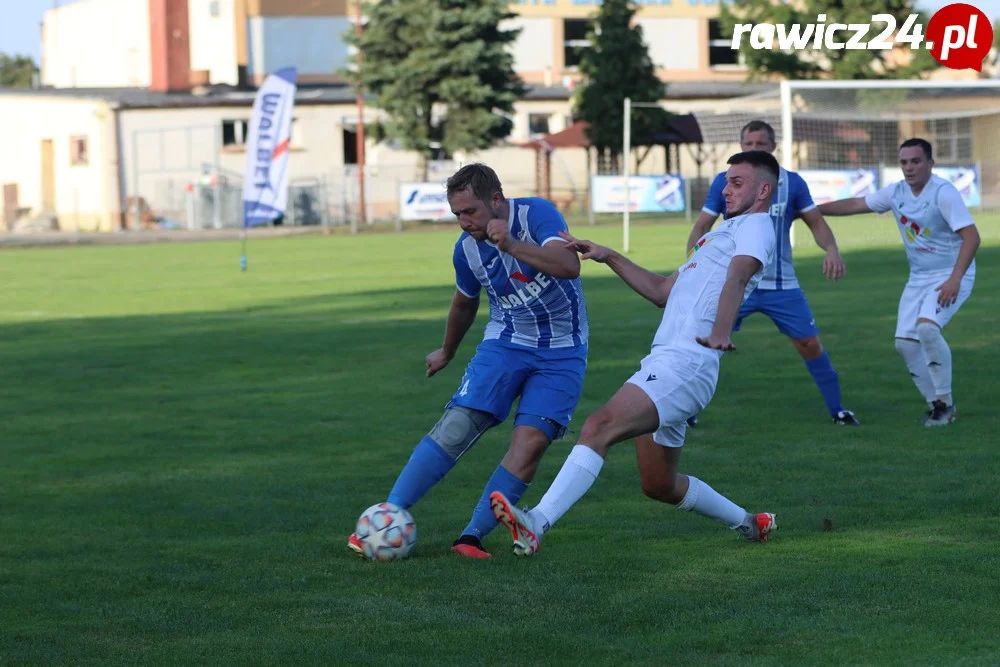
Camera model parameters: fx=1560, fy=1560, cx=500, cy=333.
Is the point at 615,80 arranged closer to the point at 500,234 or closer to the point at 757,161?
the point at 757,161

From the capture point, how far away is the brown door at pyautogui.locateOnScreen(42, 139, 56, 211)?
201 ft

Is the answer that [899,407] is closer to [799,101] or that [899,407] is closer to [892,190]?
[892,190]

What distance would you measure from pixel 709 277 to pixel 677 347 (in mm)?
323

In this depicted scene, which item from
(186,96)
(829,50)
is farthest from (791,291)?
(186,96)

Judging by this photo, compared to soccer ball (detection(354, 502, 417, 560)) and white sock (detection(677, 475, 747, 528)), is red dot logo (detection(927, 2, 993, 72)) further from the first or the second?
soccer ball (detection(354, 502, 417, 560))

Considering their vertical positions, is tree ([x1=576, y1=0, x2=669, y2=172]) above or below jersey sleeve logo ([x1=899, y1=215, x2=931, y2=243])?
above

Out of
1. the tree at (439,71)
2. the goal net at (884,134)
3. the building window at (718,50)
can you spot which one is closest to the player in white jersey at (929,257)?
the goal net at (884,134)

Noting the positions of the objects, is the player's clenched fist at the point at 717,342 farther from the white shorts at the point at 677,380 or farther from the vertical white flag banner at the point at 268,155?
the vertical white flag banner at the point at 268,155

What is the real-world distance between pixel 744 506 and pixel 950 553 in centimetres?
140

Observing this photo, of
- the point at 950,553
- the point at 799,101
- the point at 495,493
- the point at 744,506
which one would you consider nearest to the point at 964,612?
the point at 950,553

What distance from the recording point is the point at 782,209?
11.0 metres

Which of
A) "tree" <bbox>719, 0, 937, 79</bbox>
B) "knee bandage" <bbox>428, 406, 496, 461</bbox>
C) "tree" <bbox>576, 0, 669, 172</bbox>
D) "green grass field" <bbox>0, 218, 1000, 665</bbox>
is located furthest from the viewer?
"tree" <bbox>719, 0, 937, 79</bbox>

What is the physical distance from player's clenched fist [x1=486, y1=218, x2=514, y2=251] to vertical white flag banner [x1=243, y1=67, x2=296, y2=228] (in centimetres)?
2281

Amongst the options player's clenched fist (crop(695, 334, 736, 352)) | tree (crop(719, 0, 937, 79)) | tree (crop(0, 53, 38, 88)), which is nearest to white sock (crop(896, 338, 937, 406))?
player's clenched fist (crop(695, 334, 736, 352))
